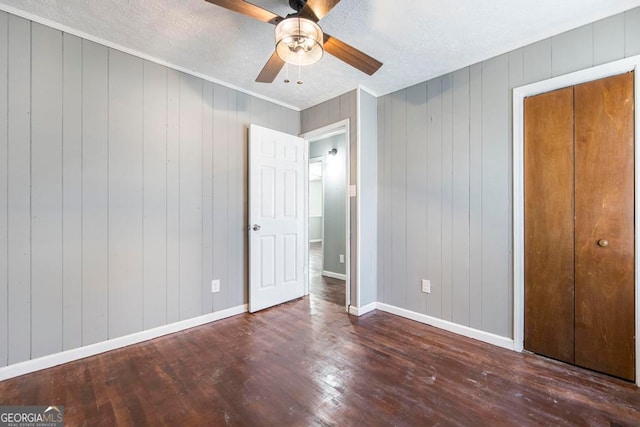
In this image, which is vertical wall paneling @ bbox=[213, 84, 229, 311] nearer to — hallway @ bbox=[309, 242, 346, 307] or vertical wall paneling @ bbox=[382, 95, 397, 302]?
hallway @ bbox=[309, 242, 346, 307]

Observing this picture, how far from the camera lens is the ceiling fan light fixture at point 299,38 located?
1.52 meters

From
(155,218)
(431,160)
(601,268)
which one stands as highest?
(431,160)

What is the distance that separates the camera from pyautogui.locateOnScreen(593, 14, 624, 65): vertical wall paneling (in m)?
1.87

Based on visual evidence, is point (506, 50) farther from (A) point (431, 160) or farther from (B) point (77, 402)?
(B) point (77, 402)

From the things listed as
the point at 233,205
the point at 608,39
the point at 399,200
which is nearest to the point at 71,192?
the point at 233,205

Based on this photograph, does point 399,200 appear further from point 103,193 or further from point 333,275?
point 103,193

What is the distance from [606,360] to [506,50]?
7.93ft

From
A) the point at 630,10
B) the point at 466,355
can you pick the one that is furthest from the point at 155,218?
the point at 630,10

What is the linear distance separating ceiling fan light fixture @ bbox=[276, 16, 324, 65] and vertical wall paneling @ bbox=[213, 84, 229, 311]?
1492 millimetres

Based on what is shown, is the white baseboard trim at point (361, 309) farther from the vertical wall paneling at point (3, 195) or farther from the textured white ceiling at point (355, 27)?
the vertical wall paneling at point (3, 195)

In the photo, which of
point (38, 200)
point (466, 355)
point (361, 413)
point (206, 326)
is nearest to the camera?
point (361, 413)

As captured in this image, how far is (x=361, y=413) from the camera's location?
156 centimetres

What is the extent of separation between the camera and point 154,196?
8.14ft

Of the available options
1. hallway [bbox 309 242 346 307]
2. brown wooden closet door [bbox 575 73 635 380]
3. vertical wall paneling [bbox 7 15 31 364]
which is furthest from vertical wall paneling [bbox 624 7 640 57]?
vertical wall paneling [bbox 7 15 31 364]
